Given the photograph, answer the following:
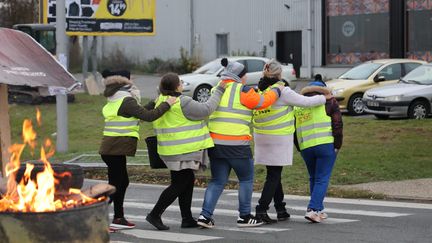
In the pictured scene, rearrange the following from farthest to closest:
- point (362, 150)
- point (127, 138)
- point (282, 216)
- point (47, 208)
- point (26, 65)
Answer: point (362, 150), point (282, 216), point (127, 138), point (26, 65), point (47, 208)

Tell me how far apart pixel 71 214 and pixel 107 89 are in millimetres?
3978

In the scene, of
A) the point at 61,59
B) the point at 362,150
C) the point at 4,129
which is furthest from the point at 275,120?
the point at 61,59

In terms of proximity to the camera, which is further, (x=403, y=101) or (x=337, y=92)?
(x=337, y=92)

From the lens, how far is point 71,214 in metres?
6.24

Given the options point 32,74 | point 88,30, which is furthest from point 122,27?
point 32,74

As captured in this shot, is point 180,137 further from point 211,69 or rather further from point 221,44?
point 221,44

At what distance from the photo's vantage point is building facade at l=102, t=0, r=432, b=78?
37.8 meters

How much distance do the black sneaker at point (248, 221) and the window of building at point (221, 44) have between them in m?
36.2

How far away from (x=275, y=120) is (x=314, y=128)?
52 centimetres

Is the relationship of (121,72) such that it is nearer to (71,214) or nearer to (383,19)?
(71,214)

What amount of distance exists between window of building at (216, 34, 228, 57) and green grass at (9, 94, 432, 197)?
2203 cm

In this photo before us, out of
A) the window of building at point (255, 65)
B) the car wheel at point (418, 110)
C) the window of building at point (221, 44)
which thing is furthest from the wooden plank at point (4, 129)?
the window of building at point (221, 44)

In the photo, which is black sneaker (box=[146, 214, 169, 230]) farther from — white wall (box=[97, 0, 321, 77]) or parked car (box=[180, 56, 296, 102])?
white wall (box=[97, 0, 321, 77])

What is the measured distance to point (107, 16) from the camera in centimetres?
2525
